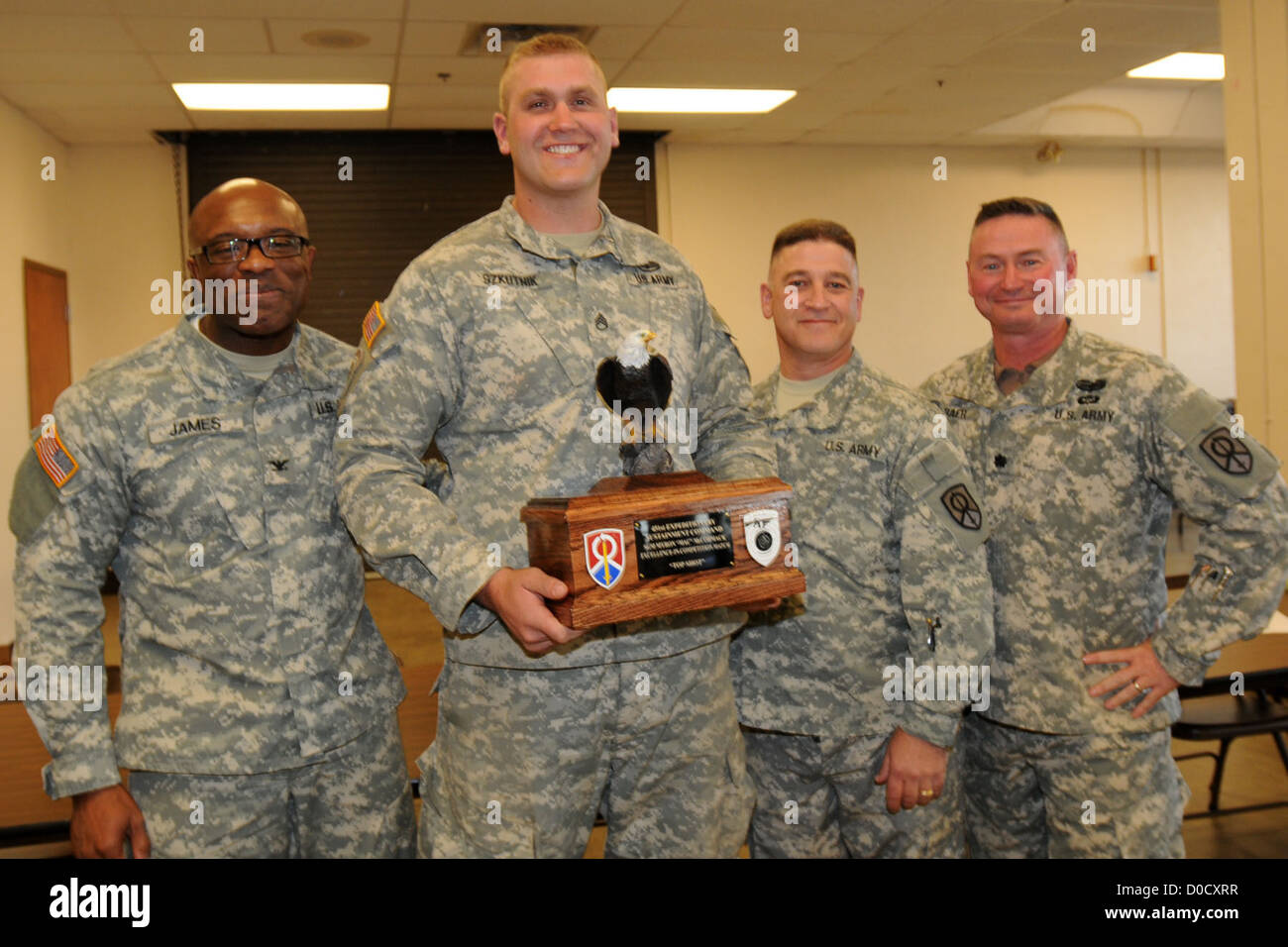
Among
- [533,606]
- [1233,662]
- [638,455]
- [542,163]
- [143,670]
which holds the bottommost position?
[1233,662]

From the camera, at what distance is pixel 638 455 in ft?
5.37

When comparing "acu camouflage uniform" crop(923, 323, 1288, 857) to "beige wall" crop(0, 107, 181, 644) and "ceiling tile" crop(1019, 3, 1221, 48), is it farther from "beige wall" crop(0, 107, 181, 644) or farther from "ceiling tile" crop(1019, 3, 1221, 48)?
"beige wall" crop(0, 107, 181, 644)

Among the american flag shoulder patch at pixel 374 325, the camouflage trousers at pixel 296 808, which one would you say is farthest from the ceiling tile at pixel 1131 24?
the camouflage trousers at pixel 296 808

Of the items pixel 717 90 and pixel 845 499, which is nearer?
pixel 845 499

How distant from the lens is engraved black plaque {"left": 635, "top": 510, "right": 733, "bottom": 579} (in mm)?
1471

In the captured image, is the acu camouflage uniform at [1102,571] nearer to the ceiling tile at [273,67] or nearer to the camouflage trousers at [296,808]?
the camouflage trousers at [296,808]

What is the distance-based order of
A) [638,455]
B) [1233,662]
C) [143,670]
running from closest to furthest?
[638,455], [143,670], [1233,662]

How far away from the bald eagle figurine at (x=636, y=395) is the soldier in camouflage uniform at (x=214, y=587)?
1.91 ft

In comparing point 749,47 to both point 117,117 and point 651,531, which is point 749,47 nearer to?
point 117,117

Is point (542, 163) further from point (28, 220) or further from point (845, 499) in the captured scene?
point (28, 220)

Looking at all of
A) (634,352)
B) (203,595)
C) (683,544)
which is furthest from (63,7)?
(683,544)

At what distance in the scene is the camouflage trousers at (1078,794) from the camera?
2039mm
